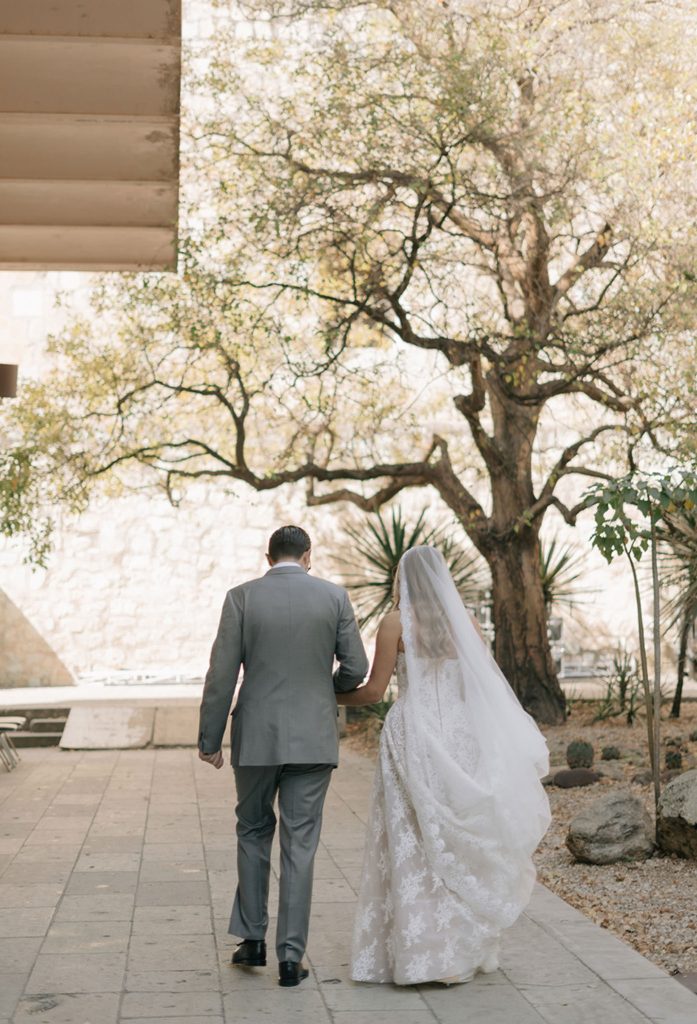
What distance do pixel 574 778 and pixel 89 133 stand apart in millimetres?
5464

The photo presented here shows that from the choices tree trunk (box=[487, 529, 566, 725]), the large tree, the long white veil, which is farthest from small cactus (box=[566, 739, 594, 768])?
the long white veil

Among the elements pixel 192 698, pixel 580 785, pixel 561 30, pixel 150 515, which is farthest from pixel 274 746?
pixel 150 515

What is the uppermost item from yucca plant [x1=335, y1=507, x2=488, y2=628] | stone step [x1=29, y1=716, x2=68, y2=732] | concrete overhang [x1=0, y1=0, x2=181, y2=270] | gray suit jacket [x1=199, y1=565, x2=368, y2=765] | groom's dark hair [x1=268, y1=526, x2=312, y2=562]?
concrete overhang [x1=0, y1=0, x2=181, y2=270]

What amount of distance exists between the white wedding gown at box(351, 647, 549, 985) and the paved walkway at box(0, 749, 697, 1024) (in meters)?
0.13

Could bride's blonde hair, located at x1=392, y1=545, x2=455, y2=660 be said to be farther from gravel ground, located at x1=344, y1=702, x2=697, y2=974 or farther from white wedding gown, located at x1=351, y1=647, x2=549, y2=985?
gravel ground, located at x1=344, y1=702, x2=697, y2=974

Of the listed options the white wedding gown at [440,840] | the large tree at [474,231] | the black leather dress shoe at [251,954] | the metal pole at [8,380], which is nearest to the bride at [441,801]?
the white wedding gown at [440,840]

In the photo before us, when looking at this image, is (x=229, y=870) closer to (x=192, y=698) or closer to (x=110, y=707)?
(x=110, y=707)

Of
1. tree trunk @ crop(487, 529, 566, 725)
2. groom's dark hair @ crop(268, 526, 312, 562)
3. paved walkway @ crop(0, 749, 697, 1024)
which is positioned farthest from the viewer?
tree trunk @ crop(487, 529, 566, 725)

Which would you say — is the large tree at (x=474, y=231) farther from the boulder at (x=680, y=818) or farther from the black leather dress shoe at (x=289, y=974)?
the black leather dress shoe at (x=289, y=974)

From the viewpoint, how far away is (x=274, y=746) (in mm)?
4480

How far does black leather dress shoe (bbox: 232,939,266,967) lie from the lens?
4.68 meters

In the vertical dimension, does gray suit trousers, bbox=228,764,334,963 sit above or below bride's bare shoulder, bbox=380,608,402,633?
below

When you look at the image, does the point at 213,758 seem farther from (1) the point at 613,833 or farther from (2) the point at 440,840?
(1) the point at 613,833

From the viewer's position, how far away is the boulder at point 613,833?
22.1ft
